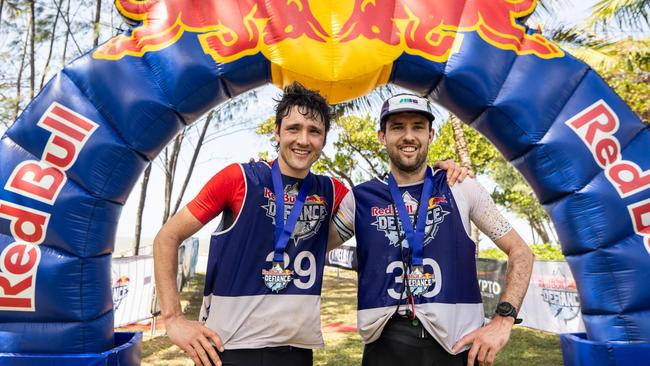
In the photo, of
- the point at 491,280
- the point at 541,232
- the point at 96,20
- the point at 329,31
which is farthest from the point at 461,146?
the point at 541,232

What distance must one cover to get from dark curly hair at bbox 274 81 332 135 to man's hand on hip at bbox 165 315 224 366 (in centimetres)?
112

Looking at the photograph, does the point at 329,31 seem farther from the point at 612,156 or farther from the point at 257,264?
the point at 612,156

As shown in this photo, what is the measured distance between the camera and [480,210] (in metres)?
2.56

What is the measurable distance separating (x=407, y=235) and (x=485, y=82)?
1.62m

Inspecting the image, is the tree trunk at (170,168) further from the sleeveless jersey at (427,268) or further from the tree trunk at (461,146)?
the sleeveless jersey at (427,268)

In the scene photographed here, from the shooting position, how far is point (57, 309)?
10.4 feet

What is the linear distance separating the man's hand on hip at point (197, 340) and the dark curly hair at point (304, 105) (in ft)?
3.66

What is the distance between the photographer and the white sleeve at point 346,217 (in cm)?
269

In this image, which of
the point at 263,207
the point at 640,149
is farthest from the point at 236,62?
the point at 640,149

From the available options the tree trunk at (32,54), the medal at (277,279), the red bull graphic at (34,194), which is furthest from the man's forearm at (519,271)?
the tree trunk at (32,54)

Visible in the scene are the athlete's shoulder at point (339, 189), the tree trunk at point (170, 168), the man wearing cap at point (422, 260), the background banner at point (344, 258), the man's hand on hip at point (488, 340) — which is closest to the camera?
the man's hand on hip at point (488, 340)

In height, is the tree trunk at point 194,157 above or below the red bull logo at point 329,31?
above

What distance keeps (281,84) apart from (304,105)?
1.14 metres

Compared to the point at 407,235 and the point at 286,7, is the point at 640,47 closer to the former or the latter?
the point at 286,7
